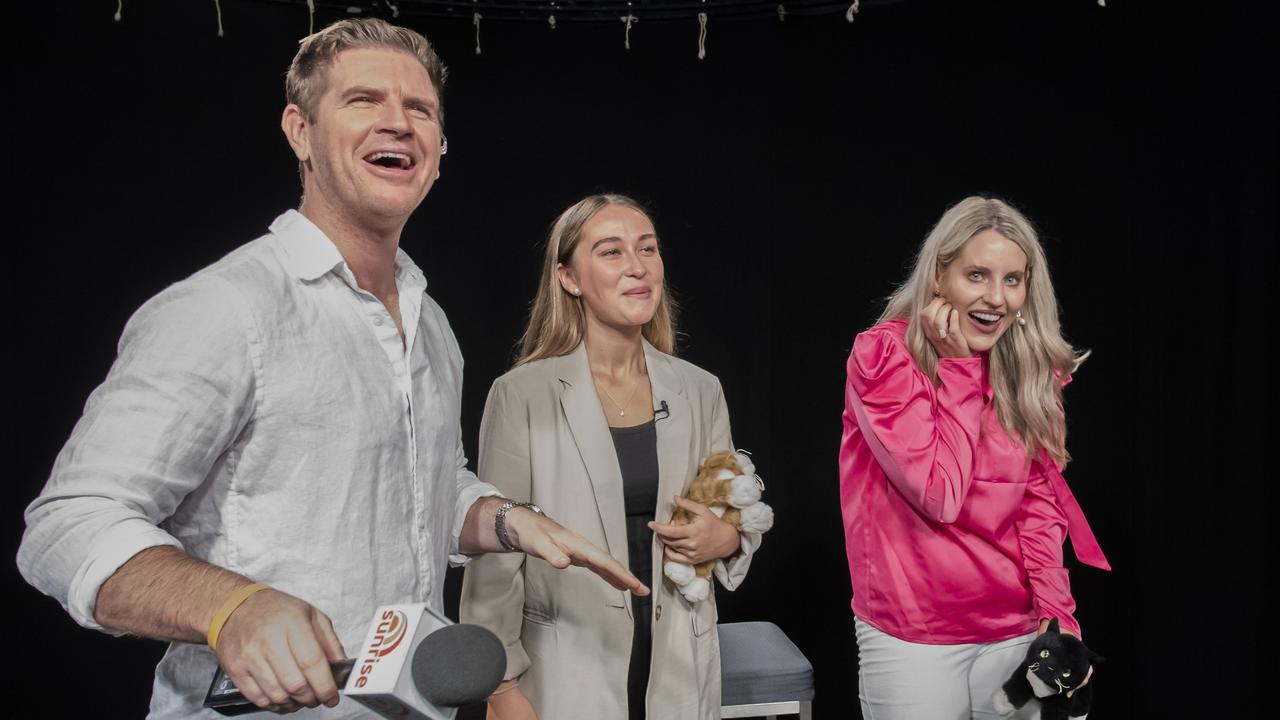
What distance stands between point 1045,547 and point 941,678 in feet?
1.29

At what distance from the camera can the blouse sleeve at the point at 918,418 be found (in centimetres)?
204

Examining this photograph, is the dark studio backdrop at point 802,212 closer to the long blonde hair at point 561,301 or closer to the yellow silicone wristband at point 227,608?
the long blonde hair at point 561,301

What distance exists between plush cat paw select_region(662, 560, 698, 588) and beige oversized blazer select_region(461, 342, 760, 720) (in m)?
0.05

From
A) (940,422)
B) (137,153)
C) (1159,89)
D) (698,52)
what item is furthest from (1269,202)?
(137,153)

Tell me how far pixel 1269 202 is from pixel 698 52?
6.53ft

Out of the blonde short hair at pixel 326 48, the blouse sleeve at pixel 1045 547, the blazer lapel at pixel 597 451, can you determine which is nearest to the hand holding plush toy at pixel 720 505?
the blazer lapel at pixel 597 451

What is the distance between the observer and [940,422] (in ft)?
7.03

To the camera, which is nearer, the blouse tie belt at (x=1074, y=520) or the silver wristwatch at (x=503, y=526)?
the silver wristwatch at (x=503, y=526)

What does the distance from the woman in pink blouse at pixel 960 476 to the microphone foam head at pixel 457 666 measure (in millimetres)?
1299

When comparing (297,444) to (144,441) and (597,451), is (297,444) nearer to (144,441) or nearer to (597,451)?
(144,441)

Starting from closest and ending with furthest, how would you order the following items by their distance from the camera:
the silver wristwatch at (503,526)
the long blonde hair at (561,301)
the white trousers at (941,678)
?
the silver wristwatch at (503,526), the white trousers at (941,678), the long blonde hair at (561,301)

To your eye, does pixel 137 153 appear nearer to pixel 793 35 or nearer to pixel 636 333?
pixel 636 333

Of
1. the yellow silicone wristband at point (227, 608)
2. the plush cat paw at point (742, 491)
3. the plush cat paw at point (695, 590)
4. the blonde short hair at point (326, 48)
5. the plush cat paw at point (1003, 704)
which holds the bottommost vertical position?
the plush cat paw at point (1003, 704)

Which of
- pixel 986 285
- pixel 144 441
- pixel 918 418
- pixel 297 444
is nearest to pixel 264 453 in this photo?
pixel 297 444
